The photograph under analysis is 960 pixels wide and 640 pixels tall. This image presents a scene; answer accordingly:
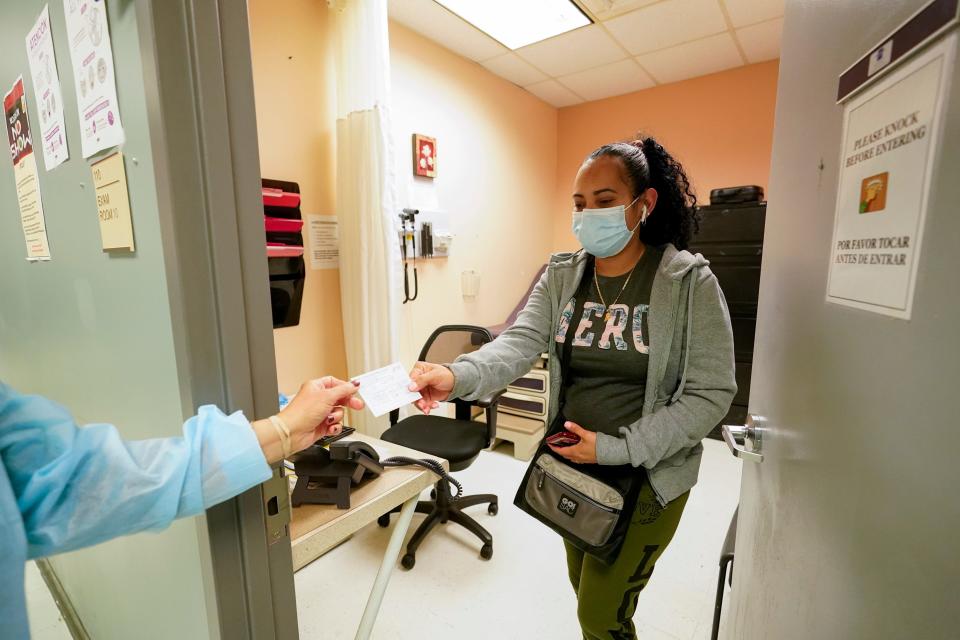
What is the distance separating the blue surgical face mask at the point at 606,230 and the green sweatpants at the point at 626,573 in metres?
0.60

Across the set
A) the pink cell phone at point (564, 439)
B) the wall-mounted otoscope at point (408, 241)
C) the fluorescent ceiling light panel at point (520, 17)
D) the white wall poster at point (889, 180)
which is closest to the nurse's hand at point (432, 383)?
the pink cell phone at point (564, 439)

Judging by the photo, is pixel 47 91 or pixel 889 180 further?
pixel 47 91

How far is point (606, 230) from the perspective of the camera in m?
1.14

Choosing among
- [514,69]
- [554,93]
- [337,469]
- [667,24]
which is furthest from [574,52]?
[337,469]

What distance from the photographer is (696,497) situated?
2404 mm

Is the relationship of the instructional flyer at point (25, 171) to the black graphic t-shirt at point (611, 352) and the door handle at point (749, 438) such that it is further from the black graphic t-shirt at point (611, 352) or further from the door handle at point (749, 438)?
the door handle at point (749, 438)

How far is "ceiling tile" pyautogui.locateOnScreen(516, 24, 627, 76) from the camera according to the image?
2.80 metres

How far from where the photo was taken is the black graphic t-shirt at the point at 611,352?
3.46 ft

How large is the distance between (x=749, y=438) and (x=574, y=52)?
297cm

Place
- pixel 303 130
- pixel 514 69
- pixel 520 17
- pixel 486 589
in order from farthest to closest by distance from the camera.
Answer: pixel 514 69, pixel 520 17, pixel 303 130, pixel 486 589

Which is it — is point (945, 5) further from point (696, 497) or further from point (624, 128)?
point (624, 128)

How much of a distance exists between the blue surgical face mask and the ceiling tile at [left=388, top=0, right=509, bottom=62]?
2.00 meters

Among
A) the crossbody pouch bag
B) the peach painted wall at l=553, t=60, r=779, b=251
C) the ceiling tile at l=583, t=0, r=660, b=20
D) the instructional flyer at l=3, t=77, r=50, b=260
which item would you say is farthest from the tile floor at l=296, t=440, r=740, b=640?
the ceiling tile at l=583, t=0, r=660, b=20

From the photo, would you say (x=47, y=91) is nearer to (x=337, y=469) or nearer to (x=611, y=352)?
(x=337, y=469)
